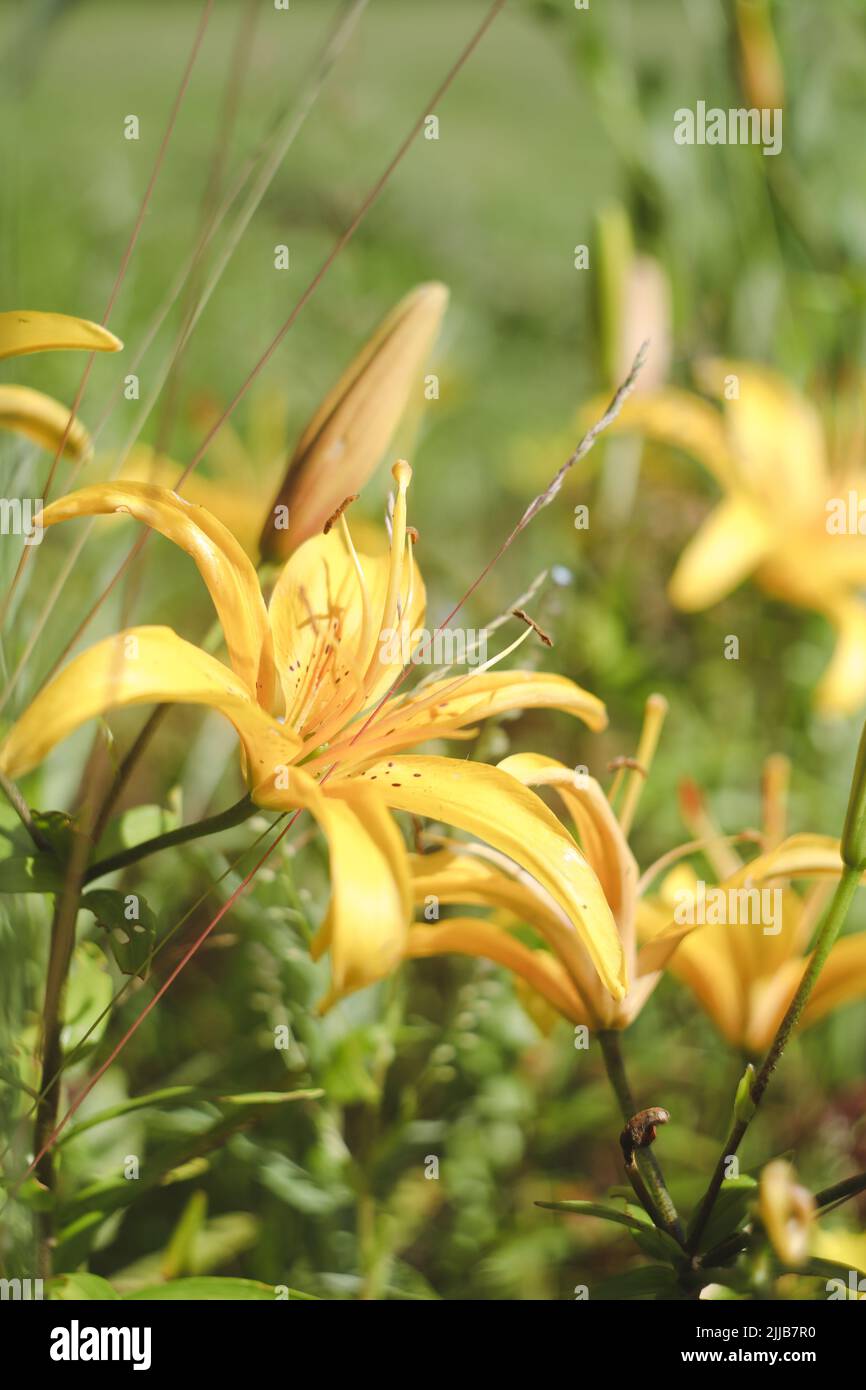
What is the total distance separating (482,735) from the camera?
23.5 inches

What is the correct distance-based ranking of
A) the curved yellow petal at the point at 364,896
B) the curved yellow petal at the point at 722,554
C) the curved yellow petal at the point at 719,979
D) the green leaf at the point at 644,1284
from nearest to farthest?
the curved yellow petal at the point at 364,896 → the green leaf at the point at 644,1284 → the curved yellow petal at the point at 719,979 → the curved yellow petal at the point at 722,554

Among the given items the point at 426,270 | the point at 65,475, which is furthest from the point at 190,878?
the point at 426,270

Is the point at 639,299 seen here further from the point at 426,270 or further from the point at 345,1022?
the point at 426,270

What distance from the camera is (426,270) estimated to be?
2312 millimetres

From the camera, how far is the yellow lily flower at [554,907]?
48 centimetres

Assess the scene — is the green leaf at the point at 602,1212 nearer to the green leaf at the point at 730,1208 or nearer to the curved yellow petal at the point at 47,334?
the green leaf at the point at 730,1208

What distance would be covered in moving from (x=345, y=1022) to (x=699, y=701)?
528 mm

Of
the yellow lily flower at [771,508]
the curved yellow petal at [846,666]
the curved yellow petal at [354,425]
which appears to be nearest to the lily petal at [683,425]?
the yellow lily flower at [771,508]

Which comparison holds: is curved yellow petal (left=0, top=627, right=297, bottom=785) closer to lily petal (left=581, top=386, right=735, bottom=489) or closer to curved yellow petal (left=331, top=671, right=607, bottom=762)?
curved yellow petal (left=331, top=671, right=607, bottom=762)

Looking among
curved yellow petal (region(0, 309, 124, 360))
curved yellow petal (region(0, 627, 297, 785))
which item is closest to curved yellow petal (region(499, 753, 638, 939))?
curved yellow petal (region(0, 627, 297, 785))

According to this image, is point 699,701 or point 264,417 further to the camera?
point 264,417

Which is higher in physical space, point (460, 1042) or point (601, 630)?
point (601, 630)

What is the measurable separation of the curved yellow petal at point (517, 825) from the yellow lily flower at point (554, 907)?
0.09 ft

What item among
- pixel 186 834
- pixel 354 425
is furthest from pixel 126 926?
pixel 354 425
